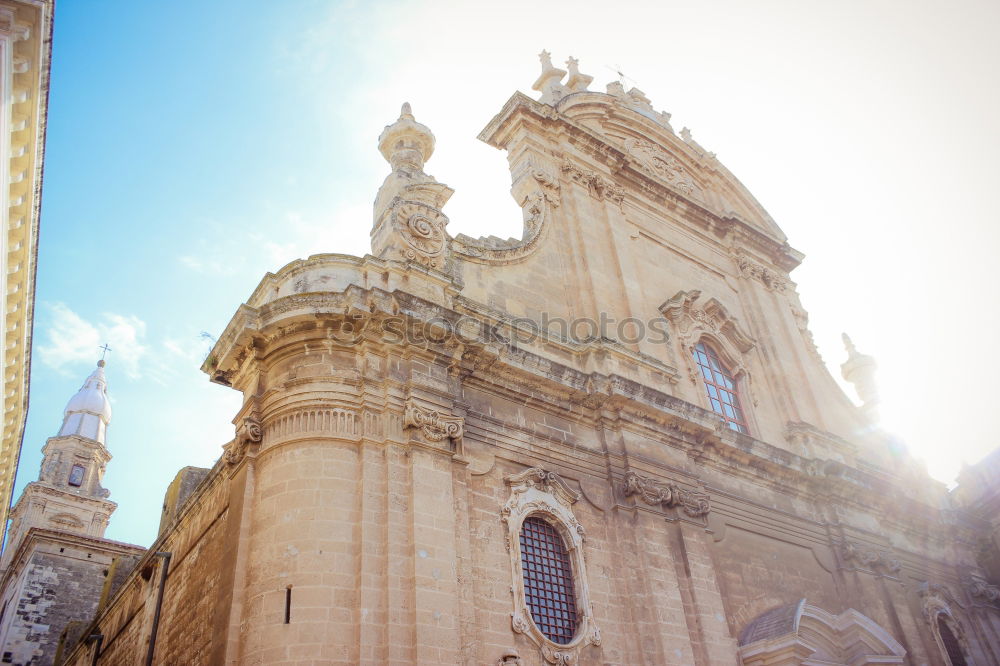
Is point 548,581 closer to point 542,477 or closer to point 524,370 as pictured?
point 542,477

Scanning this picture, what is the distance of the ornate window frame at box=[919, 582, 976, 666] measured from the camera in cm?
1568

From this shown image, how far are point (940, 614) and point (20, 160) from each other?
18.2 meters

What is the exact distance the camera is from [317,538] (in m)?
9.21

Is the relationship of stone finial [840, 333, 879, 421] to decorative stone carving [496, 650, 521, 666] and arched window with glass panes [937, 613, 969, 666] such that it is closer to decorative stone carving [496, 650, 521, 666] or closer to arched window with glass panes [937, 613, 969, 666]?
arched window with glass panes [937, 613, 969, 666]

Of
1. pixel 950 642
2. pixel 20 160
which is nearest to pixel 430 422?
pixel 20 160

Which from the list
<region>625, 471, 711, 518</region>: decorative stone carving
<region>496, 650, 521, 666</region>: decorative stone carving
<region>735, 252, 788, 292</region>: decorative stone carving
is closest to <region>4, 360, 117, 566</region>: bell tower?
<region>735, 252, 788, 292</region>: decorative stone carving

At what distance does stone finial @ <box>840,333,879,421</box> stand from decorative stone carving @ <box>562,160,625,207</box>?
8.15 metres

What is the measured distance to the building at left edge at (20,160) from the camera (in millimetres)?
10500

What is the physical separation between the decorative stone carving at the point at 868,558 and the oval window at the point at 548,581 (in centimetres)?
676

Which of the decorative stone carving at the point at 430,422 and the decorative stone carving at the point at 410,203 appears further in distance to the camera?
the decorative stone carving at the point at 410,203

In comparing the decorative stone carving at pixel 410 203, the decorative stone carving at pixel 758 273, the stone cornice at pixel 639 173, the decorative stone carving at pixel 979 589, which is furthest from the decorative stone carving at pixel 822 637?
the stone cornice at pixel 639 173

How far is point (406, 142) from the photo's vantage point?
1426 centimetres

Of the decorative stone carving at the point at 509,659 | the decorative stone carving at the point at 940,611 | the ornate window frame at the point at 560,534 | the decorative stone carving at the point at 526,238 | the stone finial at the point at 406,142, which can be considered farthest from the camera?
the decorative stone carving at the point at 940,611

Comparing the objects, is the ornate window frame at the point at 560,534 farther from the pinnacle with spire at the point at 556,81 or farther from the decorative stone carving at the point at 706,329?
the pinnacle with spire at the point at 556,81
